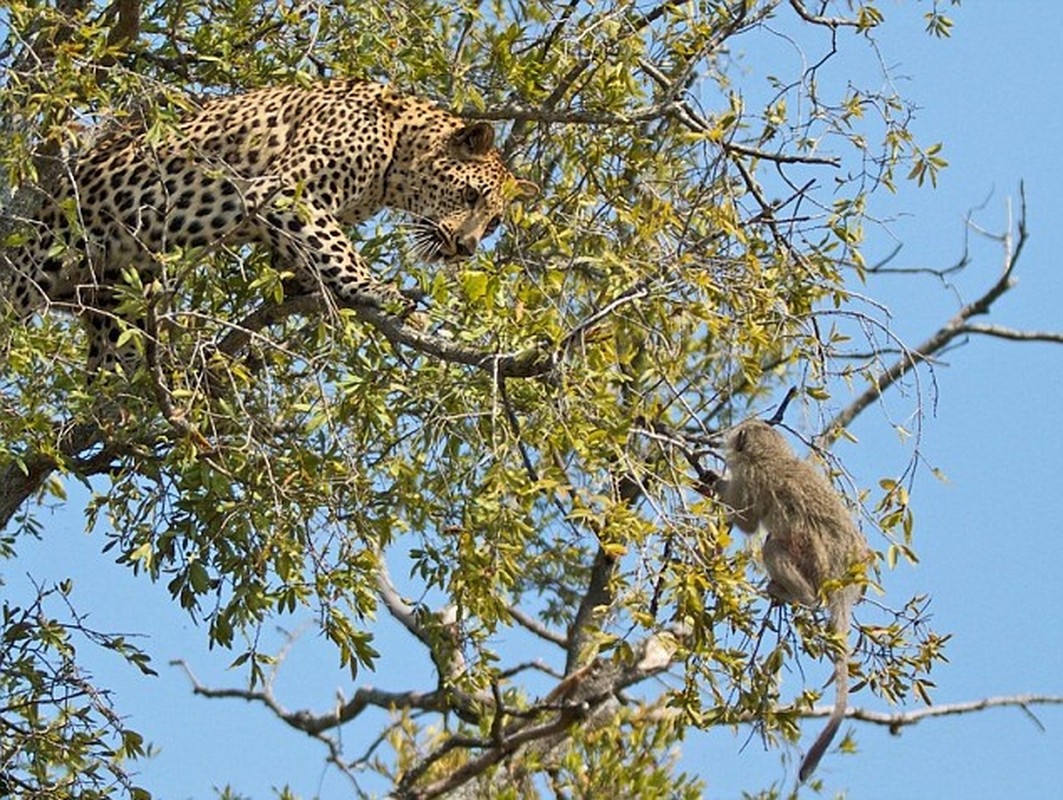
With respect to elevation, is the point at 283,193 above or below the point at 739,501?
above

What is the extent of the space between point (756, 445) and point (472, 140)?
1.96m

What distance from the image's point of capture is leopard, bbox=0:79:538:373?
7.96 m

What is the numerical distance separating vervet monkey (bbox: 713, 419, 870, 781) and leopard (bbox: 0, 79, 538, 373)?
1477mm

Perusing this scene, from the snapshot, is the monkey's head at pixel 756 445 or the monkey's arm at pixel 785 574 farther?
the monkey's head at pixel 756 445

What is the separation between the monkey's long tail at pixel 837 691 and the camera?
7156 millimetres

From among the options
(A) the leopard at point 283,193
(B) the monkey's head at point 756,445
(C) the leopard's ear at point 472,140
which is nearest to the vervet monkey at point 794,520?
(B) the monkey's head at point 756,445

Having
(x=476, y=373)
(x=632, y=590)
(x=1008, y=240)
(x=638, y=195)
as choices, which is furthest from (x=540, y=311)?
(x=1008, y=240)

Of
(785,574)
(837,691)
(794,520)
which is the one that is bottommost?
(837,691)

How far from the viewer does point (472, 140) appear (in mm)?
9383

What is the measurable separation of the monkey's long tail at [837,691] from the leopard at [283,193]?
192cm

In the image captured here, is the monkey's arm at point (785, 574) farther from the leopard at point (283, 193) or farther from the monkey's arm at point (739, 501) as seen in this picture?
the leopard at point (283, 193)

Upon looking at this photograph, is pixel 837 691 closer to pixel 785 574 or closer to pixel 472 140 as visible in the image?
pixel 785 574

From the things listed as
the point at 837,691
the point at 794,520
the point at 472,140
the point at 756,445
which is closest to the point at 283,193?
the point at 472,140

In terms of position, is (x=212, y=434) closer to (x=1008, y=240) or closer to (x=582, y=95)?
(x=582, y=95)
